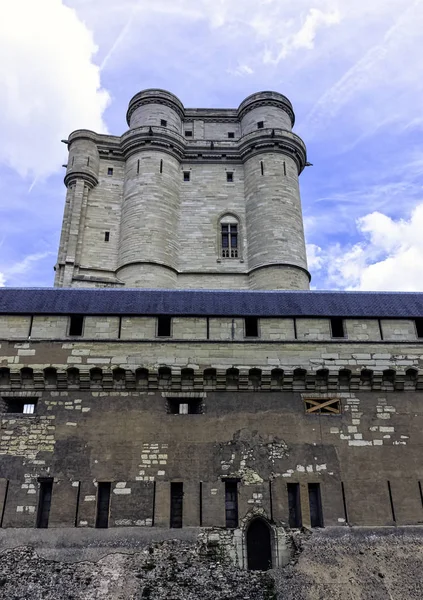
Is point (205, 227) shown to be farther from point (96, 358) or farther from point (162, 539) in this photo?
point (162, 539)

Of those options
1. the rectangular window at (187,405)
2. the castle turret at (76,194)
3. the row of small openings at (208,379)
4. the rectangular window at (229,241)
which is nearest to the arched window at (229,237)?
the rectangular window at (229,241)

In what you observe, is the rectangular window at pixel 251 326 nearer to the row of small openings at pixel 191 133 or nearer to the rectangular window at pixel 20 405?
the rectangular window at pixel 20 405

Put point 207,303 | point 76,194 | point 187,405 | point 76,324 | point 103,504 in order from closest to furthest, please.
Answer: point 103,504
point 187,405
point 76,324
point 207,303
point 76,194

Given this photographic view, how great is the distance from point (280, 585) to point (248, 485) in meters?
2.07

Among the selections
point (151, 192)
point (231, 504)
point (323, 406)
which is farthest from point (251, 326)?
point (151, 192)

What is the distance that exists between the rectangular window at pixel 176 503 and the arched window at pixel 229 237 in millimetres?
14660

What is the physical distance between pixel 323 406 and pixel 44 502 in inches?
261

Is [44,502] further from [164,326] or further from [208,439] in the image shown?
[164,326]

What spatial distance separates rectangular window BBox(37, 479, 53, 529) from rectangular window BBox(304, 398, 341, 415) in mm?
6071

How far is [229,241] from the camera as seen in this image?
2611 centimetres

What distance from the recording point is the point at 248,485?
40.2ft

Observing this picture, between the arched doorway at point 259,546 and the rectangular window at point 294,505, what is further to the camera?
the rectangular window at point 294,505

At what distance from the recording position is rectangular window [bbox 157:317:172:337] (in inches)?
550

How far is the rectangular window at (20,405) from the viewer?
13.2 metres
